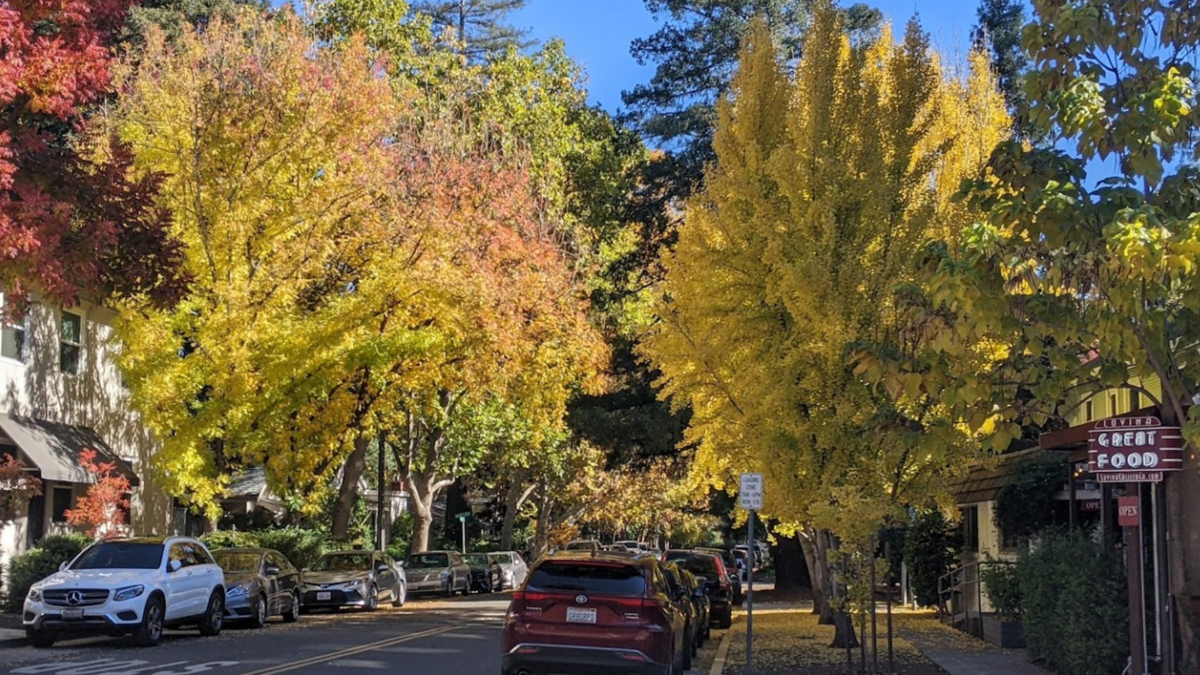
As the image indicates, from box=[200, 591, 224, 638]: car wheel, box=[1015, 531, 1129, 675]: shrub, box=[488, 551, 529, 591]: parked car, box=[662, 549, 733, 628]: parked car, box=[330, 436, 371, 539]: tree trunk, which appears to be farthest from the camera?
box=[488, 551, 529, 591]: parked car

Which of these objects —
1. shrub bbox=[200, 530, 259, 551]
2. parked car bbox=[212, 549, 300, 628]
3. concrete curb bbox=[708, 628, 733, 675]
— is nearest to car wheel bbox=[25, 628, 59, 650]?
parked car bbox=[212, 549, 300, 628]

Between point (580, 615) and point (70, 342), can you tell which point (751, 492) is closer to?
point (580, 615)

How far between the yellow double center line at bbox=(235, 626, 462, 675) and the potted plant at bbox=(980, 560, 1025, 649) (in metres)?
9.23

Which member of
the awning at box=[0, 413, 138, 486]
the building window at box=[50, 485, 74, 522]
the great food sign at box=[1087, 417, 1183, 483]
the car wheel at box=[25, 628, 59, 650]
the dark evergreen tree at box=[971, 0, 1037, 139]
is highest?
the dark evergreen tree at box=[971, 0, 1037, 139]

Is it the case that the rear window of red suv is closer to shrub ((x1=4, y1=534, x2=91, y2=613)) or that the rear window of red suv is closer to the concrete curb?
the concrete curb

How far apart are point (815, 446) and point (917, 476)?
1.48m

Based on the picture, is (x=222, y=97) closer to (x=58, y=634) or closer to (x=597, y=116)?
(x=58, y=634)

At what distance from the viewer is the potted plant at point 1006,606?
1904 centimetres

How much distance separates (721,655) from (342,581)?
12397 millimetres

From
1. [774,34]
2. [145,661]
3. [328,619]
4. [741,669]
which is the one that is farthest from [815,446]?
[774,34]

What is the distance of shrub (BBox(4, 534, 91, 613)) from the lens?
76.2 ft

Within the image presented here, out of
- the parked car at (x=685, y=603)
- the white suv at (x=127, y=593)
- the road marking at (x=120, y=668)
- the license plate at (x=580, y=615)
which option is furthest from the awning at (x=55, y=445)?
the license plate at (x=580, y=615)

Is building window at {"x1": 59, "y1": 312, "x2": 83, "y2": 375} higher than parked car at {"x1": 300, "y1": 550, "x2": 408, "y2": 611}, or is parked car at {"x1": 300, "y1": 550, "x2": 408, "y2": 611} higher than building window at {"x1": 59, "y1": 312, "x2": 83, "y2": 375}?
building window at {"x1": 59, "y1": 312, "x2": 83, "y2": 375}

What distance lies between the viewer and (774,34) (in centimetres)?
3309
